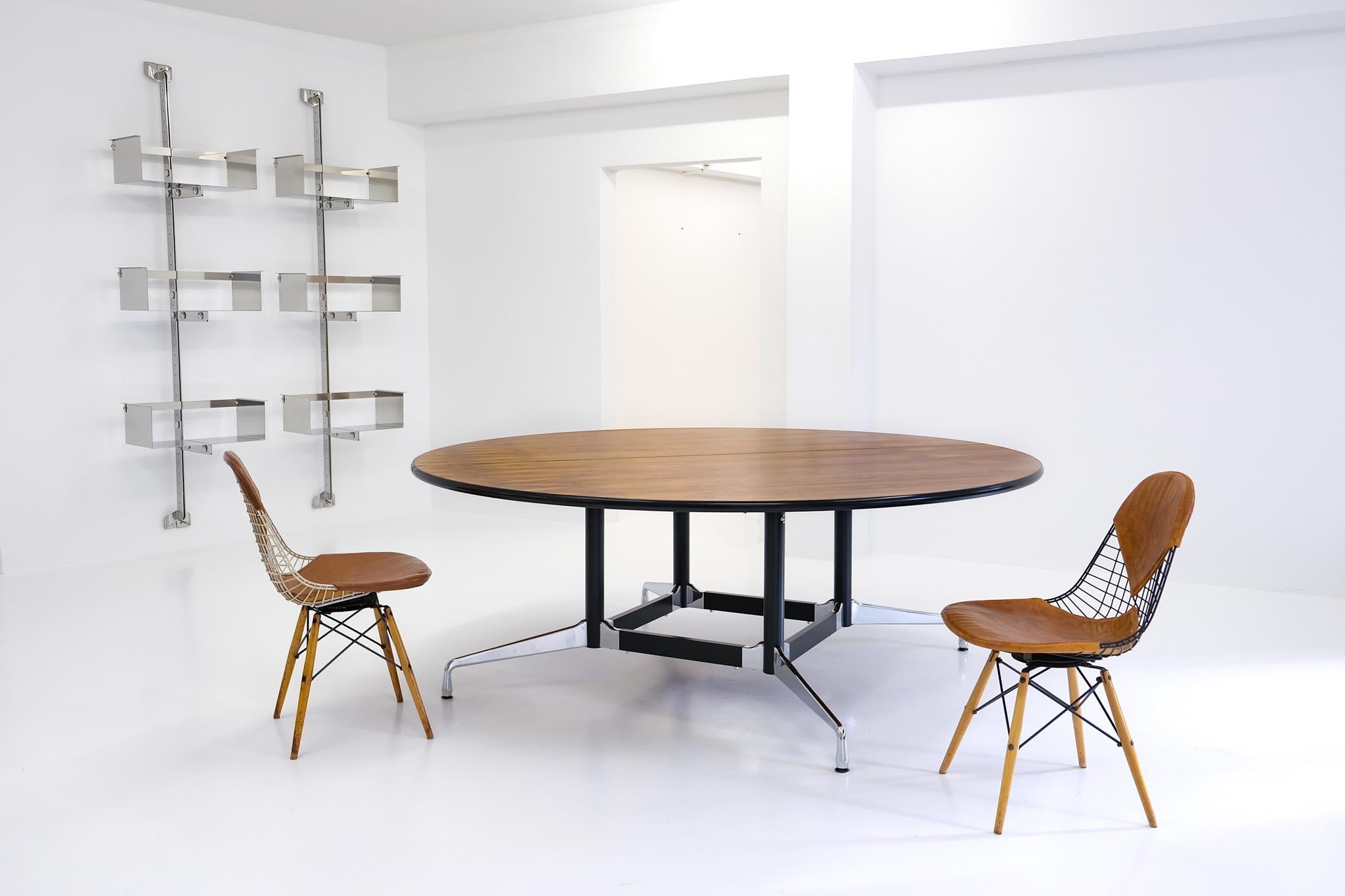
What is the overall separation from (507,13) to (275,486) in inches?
111

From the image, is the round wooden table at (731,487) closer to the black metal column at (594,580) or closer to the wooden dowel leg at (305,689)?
the black metal column at (594,580)

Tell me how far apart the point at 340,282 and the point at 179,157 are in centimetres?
115

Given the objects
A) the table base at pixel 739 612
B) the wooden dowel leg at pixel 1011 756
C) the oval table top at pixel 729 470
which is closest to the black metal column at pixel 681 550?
the table base at pixel 739 612

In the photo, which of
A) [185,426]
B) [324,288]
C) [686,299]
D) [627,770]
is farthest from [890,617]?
[686,299]

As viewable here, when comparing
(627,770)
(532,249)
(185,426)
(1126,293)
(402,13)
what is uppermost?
(402,13)

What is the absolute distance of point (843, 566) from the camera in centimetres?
387

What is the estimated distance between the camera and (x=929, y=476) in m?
3.06

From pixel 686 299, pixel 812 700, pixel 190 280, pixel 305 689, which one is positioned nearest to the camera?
pixel 305 689

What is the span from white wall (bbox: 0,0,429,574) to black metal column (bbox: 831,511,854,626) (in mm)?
3226

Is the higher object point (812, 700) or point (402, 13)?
point (402, 13)

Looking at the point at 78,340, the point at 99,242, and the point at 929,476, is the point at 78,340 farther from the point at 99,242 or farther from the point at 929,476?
the point at 929,476

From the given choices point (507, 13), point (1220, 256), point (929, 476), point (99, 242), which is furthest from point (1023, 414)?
point (99, 242)

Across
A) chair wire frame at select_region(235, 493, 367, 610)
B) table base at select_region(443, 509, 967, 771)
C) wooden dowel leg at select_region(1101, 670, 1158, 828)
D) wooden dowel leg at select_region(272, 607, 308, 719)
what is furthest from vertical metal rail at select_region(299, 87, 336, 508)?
wooden dowel leg at select_region(1101, 670, 1158, 828)

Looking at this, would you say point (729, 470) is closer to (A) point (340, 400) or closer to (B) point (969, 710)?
(B) point (969, 710)
